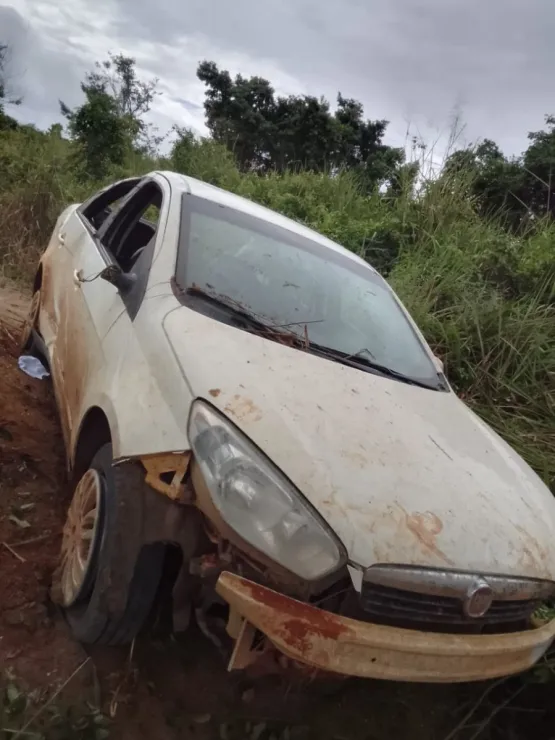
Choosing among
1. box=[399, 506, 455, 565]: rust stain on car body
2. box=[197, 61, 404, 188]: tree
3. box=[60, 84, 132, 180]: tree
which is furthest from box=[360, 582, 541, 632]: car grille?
box=[197, 61, 404, 188]: tree

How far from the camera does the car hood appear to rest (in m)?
1.82

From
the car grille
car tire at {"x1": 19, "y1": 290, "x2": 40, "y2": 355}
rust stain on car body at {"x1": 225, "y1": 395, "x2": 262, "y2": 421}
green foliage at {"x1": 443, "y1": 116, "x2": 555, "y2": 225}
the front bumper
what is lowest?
car tire at {"x1": 19, "y1": 290, "x2": 40, "y2": 355}

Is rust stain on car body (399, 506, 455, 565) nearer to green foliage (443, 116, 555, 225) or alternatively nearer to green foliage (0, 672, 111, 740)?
green foliage (0, 672, 111, 740)

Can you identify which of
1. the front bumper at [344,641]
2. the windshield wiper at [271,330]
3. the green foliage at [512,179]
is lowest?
the front bumper at [344,641]

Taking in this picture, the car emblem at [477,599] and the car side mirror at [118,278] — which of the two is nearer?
the car emblem at [477,599]

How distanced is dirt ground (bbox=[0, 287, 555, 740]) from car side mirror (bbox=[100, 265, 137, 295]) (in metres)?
1.06

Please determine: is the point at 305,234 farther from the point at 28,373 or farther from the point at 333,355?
the point at 28,373

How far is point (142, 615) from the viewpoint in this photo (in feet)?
6.98

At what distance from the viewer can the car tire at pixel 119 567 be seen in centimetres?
203

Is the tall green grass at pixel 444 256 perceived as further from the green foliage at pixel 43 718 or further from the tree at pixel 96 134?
the green foliage at pixel 43 718

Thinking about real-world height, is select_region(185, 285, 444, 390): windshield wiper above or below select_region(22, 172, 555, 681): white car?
above

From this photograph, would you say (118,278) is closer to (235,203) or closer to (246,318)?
(246,318)

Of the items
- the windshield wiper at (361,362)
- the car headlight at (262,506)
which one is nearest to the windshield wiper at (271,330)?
the windshield wiper at (361,362)

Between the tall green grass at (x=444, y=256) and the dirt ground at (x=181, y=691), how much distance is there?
1.96m
